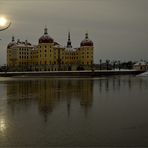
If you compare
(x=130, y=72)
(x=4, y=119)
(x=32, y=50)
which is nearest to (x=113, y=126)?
(x=4, y=119)

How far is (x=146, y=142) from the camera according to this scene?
19.9 feet

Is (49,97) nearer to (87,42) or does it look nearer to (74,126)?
(74,126)

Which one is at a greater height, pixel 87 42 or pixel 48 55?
pixel 87 42

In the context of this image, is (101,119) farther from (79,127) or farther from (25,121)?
(25,121)

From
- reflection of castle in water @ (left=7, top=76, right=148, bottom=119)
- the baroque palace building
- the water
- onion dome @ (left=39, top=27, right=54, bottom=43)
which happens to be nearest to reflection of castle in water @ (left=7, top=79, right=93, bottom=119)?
reflection of castle in water @ (left=7, top=76, right=148, bottom=119)

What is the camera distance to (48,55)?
282 feet

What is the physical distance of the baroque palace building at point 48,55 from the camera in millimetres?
83938

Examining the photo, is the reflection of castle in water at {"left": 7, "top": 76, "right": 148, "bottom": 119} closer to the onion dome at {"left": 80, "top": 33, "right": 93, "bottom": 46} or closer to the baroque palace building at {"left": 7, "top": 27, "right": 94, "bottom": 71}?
the baroque palace building at {"left": 7, "top": 27, "right": 94, "bottom": 71}

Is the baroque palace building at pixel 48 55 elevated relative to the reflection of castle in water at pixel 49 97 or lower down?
elevated

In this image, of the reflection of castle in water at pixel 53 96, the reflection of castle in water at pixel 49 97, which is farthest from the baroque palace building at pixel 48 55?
the reflection of castle in water at pixel 49 97

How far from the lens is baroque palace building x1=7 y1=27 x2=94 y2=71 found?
83938mm

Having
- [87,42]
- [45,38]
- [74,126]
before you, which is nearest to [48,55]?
[45,38]

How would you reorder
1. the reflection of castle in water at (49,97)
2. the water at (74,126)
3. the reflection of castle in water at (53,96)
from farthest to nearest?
the reflection of castle in water at (49,97), the reflection of castle in water at (53,96), the water at (74,126)

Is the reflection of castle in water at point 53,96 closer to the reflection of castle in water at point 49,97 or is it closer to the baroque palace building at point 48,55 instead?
the reflection of castle in water at point 49,97
